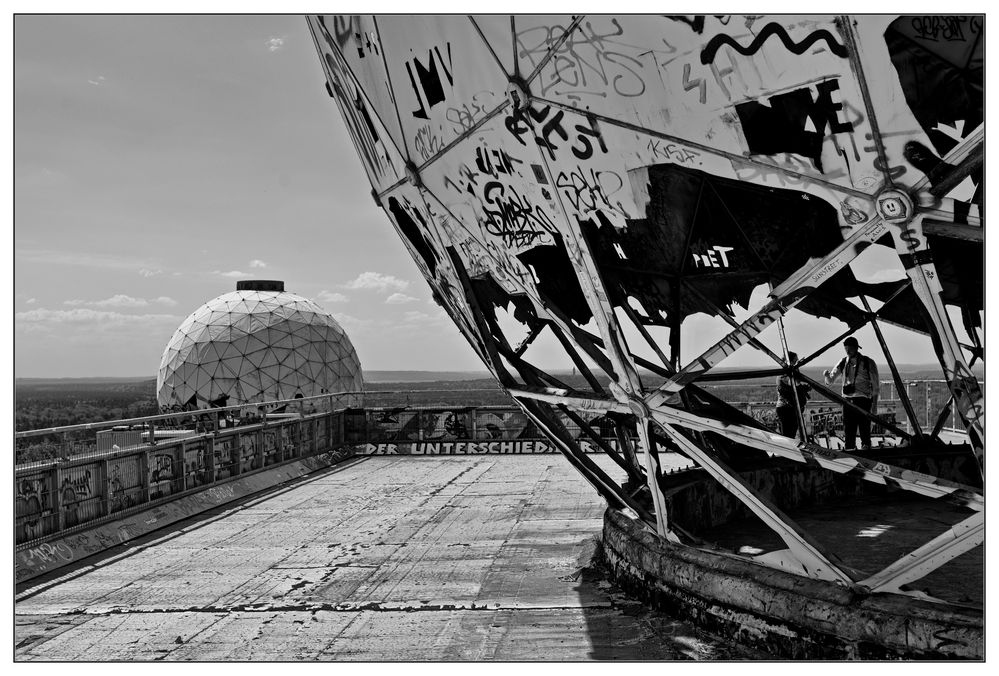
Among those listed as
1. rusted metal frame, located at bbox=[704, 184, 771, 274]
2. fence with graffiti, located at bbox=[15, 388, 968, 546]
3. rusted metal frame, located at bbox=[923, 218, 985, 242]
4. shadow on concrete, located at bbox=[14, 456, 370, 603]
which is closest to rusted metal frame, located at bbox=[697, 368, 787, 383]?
fence with graffiti, located at bbox=[15, 388, 968, 546]

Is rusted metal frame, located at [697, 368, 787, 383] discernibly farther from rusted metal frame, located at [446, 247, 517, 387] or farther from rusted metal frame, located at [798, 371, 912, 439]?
rusted metal frame, located at [446, 247, 517, 387]

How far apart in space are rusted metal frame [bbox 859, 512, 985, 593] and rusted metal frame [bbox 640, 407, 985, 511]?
13cm

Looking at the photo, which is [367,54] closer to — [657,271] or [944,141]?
[657,271]

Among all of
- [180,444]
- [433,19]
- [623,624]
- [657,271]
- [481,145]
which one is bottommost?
[623,624]

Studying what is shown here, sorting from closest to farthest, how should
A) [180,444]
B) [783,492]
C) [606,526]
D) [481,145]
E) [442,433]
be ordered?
[481,145] < [606,526] < [783,492] < [180,444] < [442,433]

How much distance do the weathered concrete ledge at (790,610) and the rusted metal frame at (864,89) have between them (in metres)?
2.38

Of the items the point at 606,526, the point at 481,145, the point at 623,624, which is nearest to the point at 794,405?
the point at 606,526

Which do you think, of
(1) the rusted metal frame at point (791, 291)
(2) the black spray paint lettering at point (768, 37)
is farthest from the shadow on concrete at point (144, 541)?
(2) the black spray paint lettering at point (768, 37)

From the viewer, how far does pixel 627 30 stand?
16.6 ft

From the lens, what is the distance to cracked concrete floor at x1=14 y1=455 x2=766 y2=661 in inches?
243

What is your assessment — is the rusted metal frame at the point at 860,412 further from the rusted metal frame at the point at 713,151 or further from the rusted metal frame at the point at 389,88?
the rusted metal frame at the point at 389,88

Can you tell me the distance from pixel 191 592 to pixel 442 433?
1221 centimetres

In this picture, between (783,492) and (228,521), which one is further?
(228,521)

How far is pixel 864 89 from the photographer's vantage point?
4.53 meters
